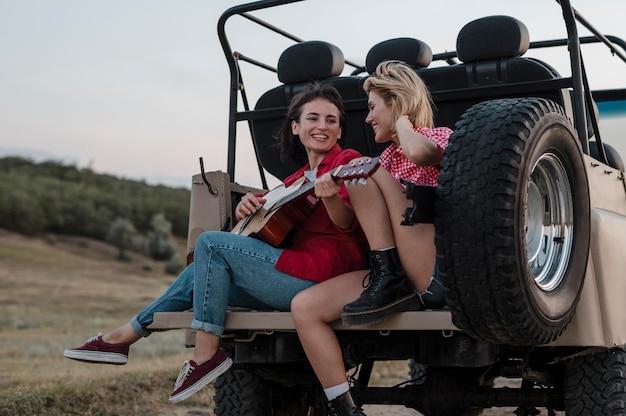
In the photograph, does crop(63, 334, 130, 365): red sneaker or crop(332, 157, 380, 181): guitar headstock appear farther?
crop(63, 334, 130, 365): red sneaker

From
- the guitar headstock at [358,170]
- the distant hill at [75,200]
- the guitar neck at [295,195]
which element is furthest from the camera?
the distant hill at [75,200]

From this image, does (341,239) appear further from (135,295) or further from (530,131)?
(135,295)

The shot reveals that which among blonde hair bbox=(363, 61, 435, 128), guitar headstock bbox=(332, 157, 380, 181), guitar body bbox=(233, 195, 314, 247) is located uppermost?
blonde hair bbox=(363, 61, 435, 128)

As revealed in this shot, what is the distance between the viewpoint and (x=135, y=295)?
25047 millimetres

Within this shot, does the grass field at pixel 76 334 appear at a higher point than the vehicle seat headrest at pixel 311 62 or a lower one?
lower

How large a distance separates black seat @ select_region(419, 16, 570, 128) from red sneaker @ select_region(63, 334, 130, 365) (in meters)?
1.94

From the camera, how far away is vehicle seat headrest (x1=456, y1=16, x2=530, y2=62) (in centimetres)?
434

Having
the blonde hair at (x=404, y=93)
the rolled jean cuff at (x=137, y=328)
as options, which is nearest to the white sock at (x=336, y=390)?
the rolled jean cuff at (x=137, y=328)

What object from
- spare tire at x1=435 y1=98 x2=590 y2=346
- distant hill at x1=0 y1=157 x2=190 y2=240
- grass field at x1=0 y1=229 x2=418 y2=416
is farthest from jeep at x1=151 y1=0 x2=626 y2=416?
distant hill at x1=0 y1=157 x2=190 y2=240

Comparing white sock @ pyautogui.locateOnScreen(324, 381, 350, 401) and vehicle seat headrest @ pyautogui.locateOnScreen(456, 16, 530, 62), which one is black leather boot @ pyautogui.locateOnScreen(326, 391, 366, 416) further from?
vehicle seat headrest @ pyautogui.locateOnScreen(456, 16, 530, 62)

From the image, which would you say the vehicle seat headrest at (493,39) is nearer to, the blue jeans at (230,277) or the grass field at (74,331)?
the blue jeans at (230,277)

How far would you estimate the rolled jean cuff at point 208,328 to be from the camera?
3664 millimetres

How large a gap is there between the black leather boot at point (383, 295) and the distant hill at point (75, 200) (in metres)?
33.7

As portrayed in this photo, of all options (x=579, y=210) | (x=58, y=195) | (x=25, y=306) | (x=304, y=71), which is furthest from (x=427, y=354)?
(x=58, y=195)
